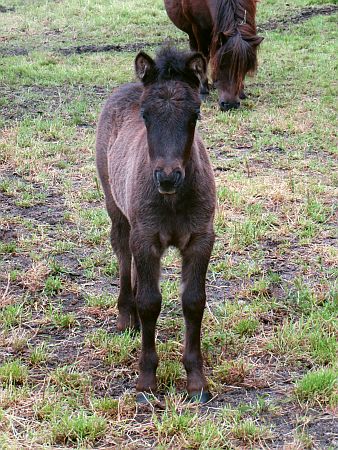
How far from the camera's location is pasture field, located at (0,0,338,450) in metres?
3.65

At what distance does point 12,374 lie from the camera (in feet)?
13.3

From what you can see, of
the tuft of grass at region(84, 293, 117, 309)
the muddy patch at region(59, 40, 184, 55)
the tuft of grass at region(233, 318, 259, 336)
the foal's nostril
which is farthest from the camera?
the muddy patch at region(59, 40, 184, 55)

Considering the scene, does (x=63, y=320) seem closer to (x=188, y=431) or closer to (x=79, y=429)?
(x=79, y=429)

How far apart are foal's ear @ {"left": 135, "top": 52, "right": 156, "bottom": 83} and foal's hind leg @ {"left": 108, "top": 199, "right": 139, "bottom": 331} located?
128 cm

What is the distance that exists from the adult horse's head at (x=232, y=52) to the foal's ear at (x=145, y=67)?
6071 millimetres

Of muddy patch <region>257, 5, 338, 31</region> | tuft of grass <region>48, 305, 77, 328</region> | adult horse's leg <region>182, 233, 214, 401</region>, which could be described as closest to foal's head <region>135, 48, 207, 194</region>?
adult horse's leg <region>182, 233, 214, 401</region>

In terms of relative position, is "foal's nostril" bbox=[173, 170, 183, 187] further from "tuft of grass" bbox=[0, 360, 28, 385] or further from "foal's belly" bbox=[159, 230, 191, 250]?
"tuft of grass" bbox=[0, 360, 28, 385]

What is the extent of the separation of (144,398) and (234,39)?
680 centimetres

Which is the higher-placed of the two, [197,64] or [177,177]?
[197,64]

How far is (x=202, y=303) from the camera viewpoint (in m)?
3.98

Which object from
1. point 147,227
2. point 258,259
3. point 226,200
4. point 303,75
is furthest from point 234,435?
point 303,75

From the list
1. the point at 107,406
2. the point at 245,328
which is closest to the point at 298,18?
the point at 245,328

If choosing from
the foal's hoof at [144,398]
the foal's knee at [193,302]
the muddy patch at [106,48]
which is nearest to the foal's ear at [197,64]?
the foal's knee at [193,302]

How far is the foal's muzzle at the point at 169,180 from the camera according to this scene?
3.53 meters
